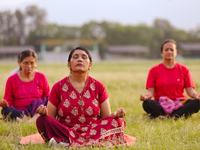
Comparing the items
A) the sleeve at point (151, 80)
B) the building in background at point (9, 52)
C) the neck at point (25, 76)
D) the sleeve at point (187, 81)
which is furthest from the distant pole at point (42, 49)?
the sleeve at point (187, 81)

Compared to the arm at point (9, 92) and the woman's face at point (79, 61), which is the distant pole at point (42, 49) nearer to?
the arm at point (9, 92)

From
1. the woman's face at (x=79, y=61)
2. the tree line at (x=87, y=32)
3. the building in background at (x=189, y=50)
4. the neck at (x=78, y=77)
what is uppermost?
the tree line at (x=87, y=32)

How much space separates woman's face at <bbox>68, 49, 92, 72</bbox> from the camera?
3006mm

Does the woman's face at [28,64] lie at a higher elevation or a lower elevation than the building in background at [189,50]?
higher

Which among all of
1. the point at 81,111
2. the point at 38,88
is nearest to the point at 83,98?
the point at 81,111

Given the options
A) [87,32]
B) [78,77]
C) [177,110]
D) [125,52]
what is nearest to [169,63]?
[177,110]

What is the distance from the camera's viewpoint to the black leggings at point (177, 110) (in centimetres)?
439

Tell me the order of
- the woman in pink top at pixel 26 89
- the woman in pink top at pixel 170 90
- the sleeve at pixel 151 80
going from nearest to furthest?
1. the woman in pink top at pixel 26 89
2. the woman in pink top at pixel 170 90
3. the sleeve at pixel 151 80

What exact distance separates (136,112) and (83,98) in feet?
7.20

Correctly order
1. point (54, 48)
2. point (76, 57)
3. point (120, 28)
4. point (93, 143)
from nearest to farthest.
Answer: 1. point (93, 143)
2. point (76, 57)
3. point (54, 48)
4. point (120, 28)

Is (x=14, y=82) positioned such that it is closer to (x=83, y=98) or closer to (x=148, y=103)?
(x=83, y=98)

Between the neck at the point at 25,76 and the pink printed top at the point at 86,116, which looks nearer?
the pink printed top at the point at 86,116

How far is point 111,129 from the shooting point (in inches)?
114

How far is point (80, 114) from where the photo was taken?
3035mm
